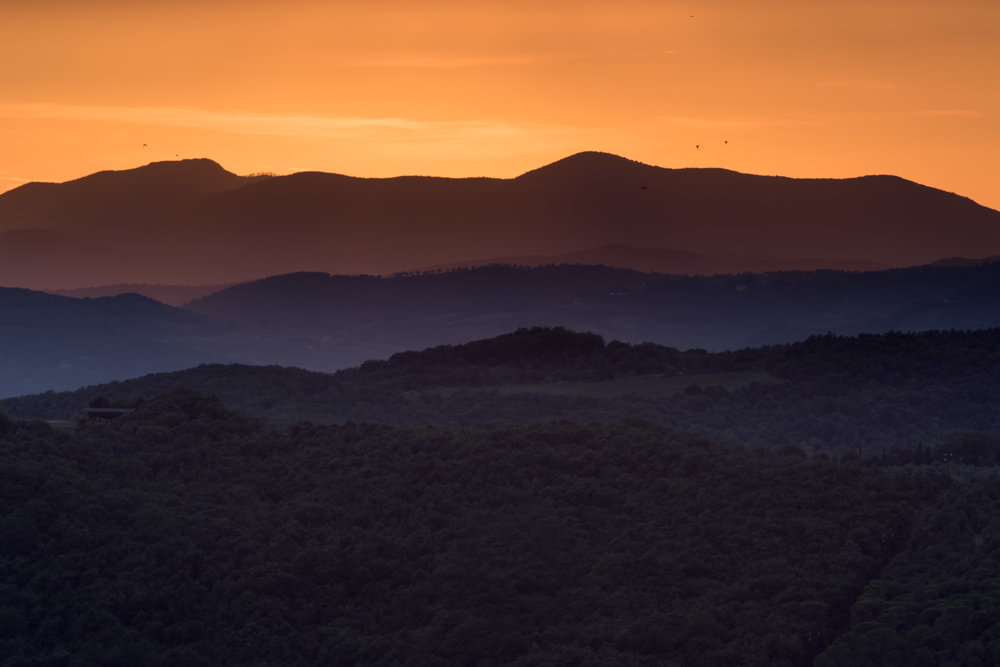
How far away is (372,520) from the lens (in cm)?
→ 5356

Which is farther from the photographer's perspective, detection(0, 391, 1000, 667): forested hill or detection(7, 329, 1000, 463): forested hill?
detection(7, 329, 1000, 463): forested hill

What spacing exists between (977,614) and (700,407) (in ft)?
184

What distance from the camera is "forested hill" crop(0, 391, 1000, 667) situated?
43625 millimetres

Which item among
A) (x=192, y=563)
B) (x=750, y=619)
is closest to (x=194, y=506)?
(x=192, y=563)

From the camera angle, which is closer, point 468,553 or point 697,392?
point 468,553

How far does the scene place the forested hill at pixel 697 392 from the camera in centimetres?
8781

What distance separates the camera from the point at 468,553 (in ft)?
167

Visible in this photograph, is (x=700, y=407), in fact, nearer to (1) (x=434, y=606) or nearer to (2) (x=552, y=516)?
(2) (x=552, y=516)

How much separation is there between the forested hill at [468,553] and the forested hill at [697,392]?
1971 cm

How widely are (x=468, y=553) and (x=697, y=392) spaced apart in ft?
177

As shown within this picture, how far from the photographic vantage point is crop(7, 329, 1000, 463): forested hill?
288ft

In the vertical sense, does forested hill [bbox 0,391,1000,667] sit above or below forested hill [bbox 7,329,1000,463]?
below

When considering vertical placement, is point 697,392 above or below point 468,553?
above

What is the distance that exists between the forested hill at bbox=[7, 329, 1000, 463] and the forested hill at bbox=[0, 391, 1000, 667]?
64.7 feet
